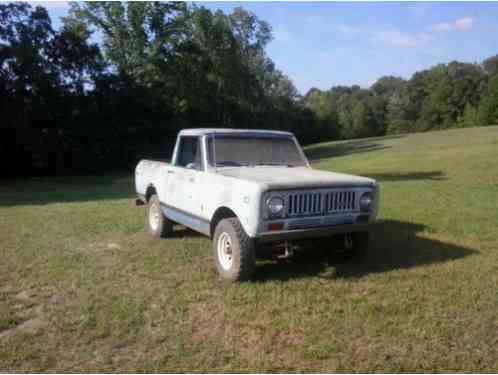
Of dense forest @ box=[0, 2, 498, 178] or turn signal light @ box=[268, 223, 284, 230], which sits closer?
turn signal light @ box=[268, 223, 284, 230]

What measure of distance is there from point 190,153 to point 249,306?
9.75 ft

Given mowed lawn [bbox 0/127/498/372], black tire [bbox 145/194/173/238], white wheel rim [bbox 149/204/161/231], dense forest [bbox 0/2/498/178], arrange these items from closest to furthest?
mowed lawn [bbox 0/127/498/372] → black tire [bbox 145/194/173/238] → white wheel rim [bbox 149/204/161/231] → dense forest [bbox 0/2/498/178]

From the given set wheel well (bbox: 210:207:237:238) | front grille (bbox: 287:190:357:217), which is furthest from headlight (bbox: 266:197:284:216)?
wheel well (bbox: 210:207:237:238)

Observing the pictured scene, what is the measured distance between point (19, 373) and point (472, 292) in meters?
4.48

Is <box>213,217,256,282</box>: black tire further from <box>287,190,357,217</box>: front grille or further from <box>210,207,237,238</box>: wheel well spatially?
<box>287,190,357,217</box>: front grille

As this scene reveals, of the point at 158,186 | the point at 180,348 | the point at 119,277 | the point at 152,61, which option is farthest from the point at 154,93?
the point at 180,348

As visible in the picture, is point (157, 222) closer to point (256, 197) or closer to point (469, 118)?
point (256, 197)

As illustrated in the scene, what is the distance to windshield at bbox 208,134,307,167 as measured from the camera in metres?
6.32

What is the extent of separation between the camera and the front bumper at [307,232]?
4.95 meters

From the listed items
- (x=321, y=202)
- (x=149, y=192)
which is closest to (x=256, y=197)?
(x=321, y=202)

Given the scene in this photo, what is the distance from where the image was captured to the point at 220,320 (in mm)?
4305

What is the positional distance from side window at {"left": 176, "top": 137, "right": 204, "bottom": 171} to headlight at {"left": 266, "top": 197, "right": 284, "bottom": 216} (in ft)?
5.32

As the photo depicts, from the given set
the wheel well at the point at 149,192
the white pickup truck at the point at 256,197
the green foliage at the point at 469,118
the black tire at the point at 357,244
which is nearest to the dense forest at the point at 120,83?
the wheel well at the point at 149,192

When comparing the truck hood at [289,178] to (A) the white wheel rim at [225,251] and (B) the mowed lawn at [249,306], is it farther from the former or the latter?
(B) the mowed lawn at [249,306]
